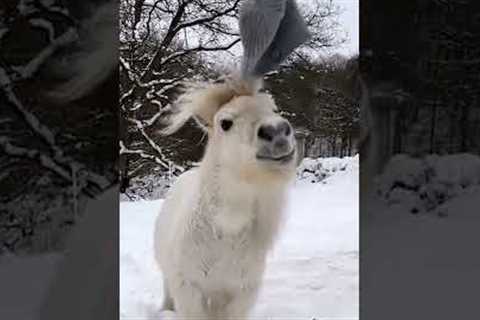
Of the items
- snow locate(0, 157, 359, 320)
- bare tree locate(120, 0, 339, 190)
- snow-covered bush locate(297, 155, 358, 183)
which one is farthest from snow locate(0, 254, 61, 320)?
snow-covered bush locate(297, 155, 358, 183)

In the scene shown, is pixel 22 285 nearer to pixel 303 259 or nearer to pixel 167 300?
pixel 167 300

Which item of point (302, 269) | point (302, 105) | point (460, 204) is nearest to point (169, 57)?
point (302, 105)

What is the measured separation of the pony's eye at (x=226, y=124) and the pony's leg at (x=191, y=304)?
0.42 m

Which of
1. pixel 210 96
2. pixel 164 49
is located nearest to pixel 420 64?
pixel 210 96

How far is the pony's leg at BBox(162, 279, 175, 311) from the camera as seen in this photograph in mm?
1542

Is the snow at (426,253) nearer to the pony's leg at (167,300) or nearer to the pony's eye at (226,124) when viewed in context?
the pony's eye at (226,124)

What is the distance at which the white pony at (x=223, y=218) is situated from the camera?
144cm

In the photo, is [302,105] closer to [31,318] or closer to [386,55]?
[386,55]

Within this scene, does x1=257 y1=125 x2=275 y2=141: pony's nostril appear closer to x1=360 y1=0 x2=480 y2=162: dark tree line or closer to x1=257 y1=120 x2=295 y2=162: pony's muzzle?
x1=257 y1=120 x2=295 y2=162: pony's muzzle

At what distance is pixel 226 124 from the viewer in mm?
1441

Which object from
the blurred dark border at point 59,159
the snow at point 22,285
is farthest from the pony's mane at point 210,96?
the snow at point 22,285

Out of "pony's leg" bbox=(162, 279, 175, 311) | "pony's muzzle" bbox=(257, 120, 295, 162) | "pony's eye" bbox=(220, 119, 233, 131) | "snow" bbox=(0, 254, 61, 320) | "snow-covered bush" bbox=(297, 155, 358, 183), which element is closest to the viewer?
"snow" bbox=(0, 254, 61, 320)

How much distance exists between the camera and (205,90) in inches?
59.7

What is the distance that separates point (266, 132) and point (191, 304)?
1.67 ft
